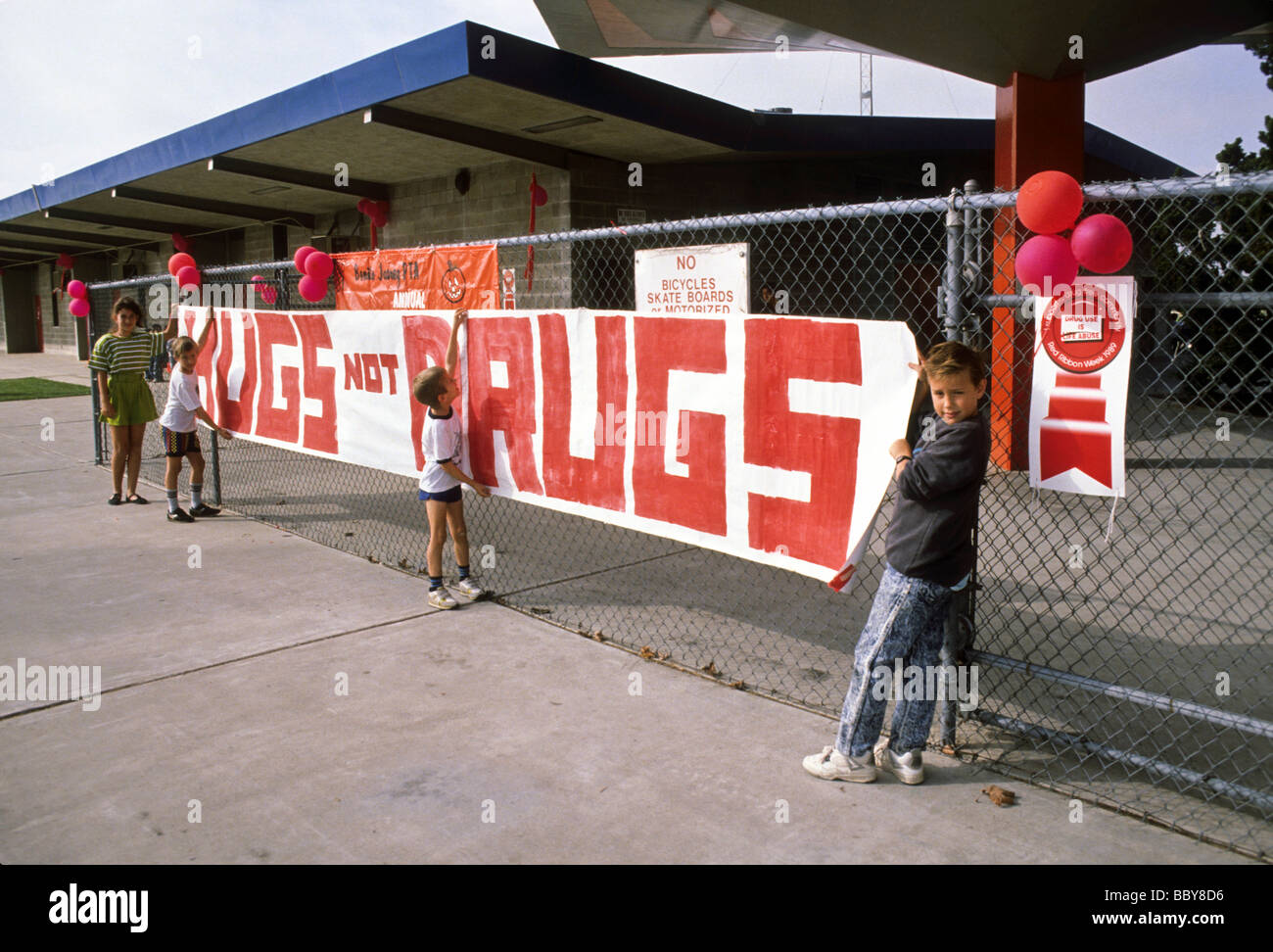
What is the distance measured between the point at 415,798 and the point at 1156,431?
13685mm

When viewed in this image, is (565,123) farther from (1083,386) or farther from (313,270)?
(1083,386)

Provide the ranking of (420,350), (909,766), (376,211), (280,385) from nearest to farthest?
(909,766) → (420,350) → (280,385) → (376,211)

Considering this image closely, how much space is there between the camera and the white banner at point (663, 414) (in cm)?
381

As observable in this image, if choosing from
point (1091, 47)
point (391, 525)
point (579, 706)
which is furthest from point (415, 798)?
point (1091, 47)

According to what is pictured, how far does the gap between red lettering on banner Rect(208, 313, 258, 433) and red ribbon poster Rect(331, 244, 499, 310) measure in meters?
1.09

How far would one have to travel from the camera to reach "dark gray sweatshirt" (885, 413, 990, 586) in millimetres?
3197

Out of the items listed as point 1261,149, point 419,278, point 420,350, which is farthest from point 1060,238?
point 1261,149

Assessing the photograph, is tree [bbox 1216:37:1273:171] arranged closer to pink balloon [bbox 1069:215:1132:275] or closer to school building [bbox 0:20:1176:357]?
school building [bbox 0:20:1176:357]

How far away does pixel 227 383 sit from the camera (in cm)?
834

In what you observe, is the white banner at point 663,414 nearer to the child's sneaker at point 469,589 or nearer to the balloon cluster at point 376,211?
the child's sneaker at point 469,589

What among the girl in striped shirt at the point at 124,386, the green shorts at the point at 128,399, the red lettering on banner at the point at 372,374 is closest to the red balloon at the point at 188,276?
the girl in striped shirt at the point at 124,386

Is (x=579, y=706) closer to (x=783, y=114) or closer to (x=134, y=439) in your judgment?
(x=134, y=439)

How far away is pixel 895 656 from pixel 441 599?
9.76 ft

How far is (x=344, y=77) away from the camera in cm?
1115
